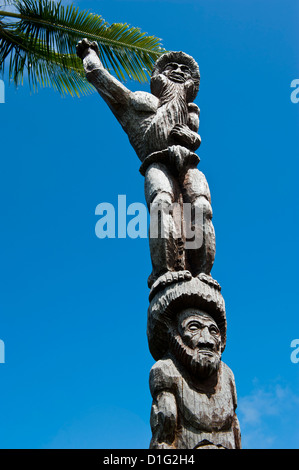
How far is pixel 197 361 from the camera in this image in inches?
198

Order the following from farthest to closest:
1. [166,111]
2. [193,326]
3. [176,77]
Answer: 1. [176,77]
2. [166,111]
3. [193,326]

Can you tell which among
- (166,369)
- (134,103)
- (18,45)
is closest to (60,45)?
(18,45)

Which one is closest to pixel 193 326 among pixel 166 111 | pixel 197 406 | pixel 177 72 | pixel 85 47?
pixel 197 406

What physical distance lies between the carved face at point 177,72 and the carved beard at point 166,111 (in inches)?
5.8

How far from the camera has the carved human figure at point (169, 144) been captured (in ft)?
19.9

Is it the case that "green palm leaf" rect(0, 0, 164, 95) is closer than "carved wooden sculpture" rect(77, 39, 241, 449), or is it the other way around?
"carved wooden sculpture" rect(77, 39, 241, 449)

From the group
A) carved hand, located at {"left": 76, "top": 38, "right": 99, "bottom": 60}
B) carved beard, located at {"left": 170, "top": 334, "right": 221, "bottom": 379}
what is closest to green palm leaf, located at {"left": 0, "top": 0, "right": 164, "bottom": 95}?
carved hand, located at {"left": 76, "top": 38, "right": 99, "bottom": 60}

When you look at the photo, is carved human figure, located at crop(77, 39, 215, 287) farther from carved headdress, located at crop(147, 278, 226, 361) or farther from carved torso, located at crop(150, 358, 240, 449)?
carved torso, located at crop(150, 358, 240, 449)

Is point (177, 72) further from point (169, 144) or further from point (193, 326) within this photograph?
point (193, 326)

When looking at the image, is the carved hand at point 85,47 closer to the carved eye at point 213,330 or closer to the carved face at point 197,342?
the carved face at point 197,342

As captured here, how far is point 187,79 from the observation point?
8.48 m

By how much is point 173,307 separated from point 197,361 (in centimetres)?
67

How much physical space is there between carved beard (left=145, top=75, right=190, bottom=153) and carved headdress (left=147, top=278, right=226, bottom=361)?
229cm

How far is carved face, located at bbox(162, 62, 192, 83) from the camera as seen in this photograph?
8.39m
